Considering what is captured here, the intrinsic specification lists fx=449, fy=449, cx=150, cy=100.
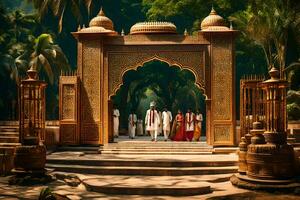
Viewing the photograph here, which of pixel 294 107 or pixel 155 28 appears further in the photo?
pixel 294 107

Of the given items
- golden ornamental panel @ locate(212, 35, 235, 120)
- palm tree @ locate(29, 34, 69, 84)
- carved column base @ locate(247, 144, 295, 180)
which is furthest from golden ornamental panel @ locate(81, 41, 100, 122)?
palm tree @ locate(29, 34, 69, 84)

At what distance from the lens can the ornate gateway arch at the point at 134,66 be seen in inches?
585

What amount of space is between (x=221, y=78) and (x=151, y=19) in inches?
528

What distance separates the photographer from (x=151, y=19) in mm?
27438

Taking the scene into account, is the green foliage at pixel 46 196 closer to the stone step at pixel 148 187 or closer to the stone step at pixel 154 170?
the stone step at pixel 148 187

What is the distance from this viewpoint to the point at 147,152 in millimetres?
14328

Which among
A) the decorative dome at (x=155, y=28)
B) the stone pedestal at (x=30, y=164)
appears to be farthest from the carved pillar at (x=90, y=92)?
the stone pedestal at (x=30, y=164)

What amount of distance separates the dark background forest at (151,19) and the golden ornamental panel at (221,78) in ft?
8.89

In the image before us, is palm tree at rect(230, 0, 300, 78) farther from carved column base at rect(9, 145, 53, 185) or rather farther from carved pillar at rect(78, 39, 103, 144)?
carved column base at rect(9, 145, 53, 185)

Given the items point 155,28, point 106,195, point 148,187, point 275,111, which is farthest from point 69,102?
point 275,111

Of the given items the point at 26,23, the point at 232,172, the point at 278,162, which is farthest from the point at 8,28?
the point at 278,162

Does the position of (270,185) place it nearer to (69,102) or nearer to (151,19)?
(69,102)

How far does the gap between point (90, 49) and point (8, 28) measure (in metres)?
12.4

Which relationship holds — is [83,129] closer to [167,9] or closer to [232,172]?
[232,172]
